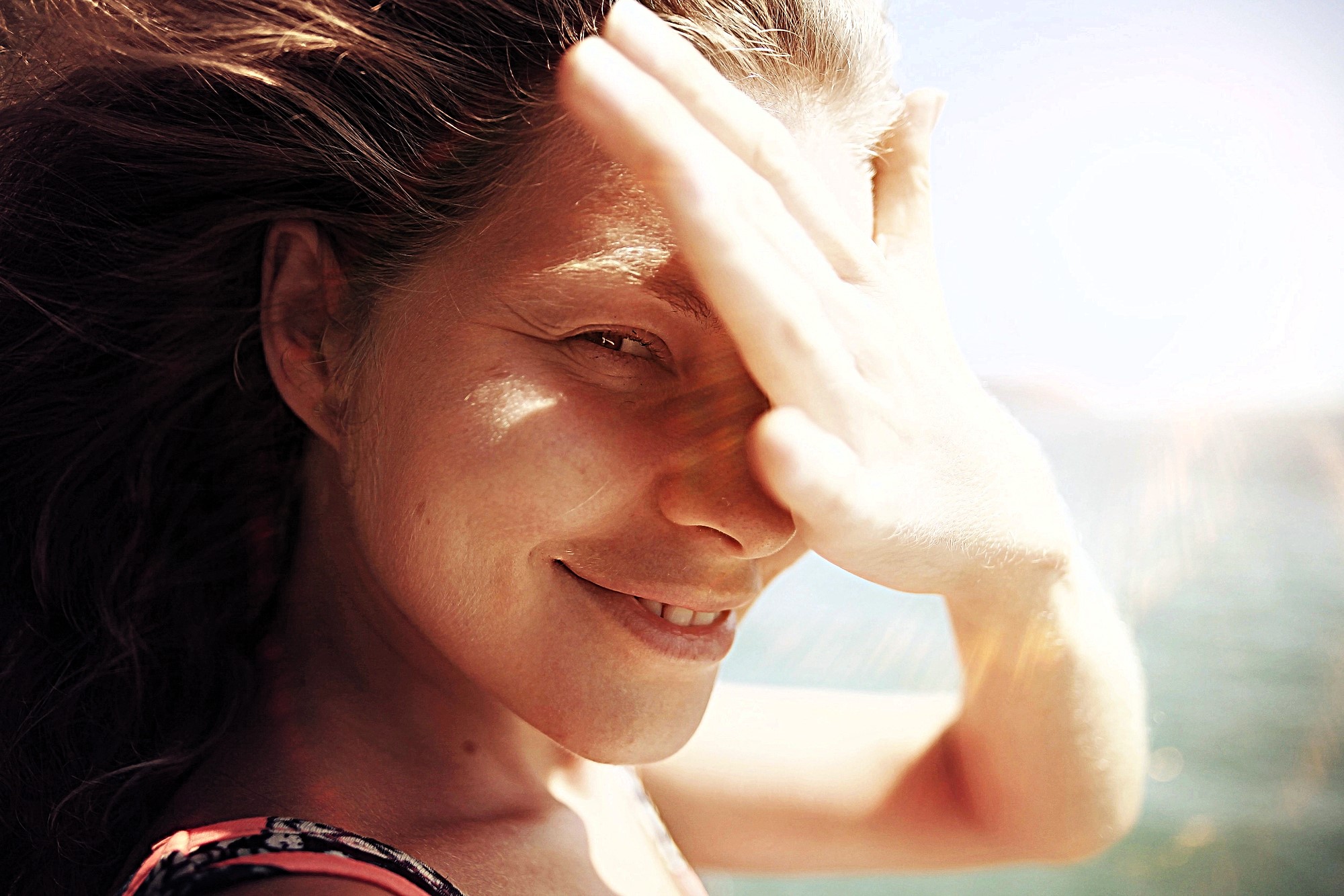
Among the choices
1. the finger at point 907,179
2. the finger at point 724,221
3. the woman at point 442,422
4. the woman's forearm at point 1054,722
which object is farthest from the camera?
the woman's forearm at point 1054,722

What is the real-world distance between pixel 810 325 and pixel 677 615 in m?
0.38

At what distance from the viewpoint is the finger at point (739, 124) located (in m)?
0.73

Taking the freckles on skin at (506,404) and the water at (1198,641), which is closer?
the freckles on skin at (506,404)

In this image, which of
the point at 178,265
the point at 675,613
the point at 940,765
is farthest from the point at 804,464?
the point at 940,765

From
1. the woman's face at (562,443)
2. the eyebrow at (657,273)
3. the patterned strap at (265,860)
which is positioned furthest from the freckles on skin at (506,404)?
the patterned strap at (265,860)

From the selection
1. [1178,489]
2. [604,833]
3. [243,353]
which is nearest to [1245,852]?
[1178,489]

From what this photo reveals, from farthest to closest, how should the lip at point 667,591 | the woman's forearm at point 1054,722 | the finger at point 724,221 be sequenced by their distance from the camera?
1. the woman's forearm at point 1054,722
2. the lip at point 667,591
3. the finger at point 724,221

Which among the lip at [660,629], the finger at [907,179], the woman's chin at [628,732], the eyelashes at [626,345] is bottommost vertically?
the woman's chin at [628,732]

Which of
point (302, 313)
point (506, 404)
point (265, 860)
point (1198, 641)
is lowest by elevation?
point (265, 860)

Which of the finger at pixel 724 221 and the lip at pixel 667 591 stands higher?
the finger at pixel 724 221

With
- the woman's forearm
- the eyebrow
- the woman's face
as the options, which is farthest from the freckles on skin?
the woman's forearm

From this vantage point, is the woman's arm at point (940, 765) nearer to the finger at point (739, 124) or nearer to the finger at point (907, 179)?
the finger at point (907, 179)

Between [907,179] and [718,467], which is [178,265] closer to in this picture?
[718,467]

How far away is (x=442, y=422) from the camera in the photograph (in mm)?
864
